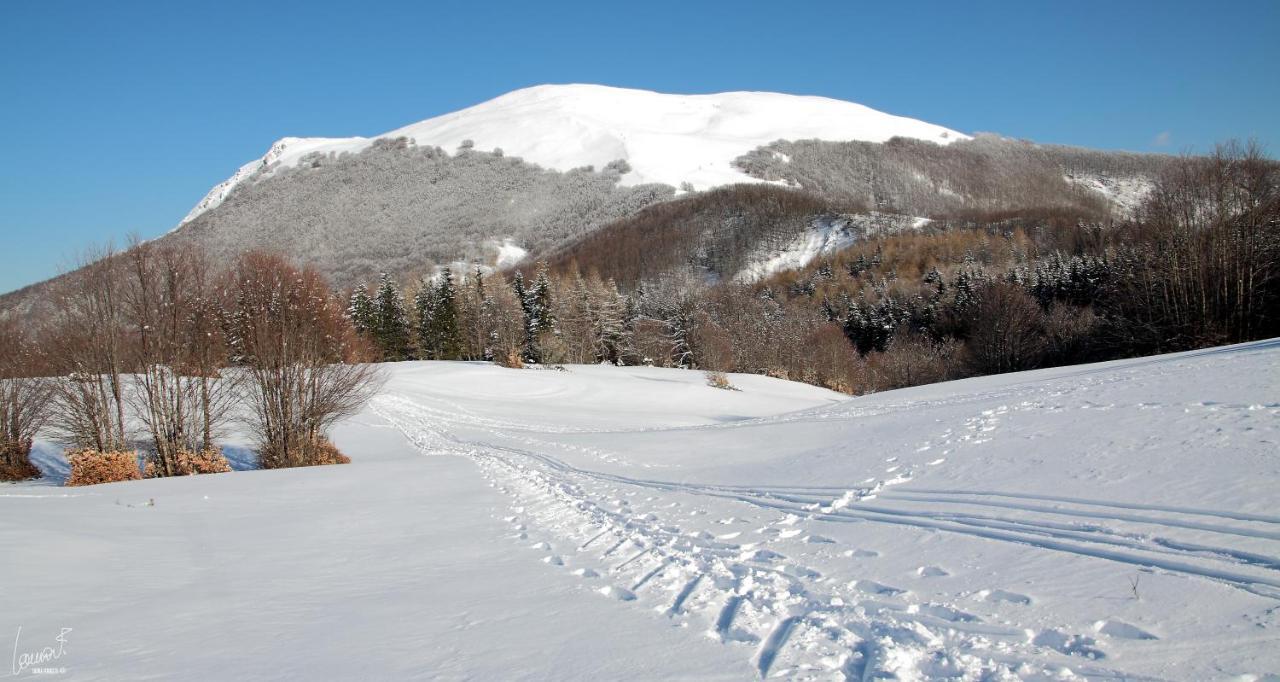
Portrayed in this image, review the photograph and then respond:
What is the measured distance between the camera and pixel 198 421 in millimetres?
17844

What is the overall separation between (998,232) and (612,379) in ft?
331

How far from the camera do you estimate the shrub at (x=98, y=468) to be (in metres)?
15.3

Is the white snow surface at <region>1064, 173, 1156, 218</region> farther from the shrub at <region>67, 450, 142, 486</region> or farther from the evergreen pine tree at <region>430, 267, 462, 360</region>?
the shrub at <region>67, 450, 142, 486</region>

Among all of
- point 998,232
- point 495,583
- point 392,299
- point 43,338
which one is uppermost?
point 998,232

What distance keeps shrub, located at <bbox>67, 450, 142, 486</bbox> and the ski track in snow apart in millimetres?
12378

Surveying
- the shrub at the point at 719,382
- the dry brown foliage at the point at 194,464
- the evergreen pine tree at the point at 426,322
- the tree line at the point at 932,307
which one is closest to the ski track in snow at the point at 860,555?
the dry brown foliage at the point at 194,464

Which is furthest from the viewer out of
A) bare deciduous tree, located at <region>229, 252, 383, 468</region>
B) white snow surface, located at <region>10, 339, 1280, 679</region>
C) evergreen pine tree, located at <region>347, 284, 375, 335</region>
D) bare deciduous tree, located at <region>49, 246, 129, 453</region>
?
evergreen pine tree, located at <region>347, 284, 375, 335</region>

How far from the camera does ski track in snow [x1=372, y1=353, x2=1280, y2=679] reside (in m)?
3.65

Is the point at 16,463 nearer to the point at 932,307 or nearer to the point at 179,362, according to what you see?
the point at 179,362

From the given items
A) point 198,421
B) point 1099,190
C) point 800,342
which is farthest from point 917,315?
point 1099,190

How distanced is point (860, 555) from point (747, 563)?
3.35 feet

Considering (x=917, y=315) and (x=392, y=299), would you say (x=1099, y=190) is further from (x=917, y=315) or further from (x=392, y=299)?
(x=392, y=299)

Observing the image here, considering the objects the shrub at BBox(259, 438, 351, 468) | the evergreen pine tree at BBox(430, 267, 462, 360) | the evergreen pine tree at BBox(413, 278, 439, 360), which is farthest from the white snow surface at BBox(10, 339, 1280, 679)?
the evergreen pine tree at BBox(413, 278, 439, 360)

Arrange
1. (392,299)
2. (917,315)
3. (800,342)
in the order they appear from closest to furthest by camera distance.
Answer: (392,299)
(800,342)
(917,315)
